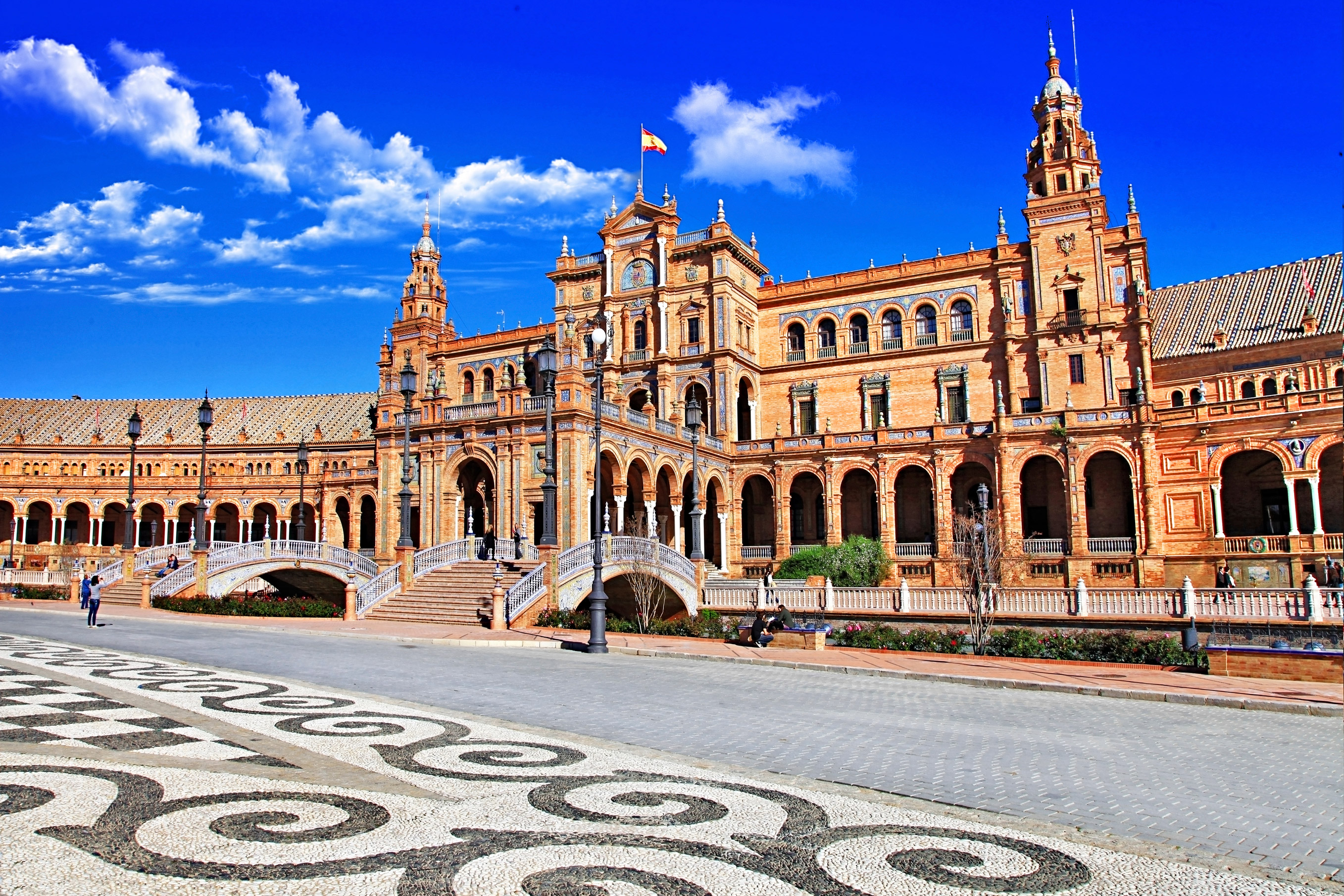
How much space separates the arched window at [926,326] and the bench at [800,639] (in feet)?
96.9

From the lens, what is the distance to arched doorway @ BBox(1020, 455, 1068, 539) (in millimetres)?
42250

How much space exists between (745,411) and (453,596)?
83.8 feet

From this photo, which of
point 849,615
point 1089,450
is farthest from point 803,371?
point 849,615

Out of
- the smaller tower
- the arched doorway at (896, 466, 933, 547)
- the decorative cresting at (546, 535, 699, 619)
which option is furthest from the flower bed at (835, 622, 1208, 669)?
the smaller tower

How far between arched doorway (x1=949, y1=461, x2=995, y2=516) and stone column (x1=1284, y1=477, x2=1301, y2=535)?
11572 millimetres

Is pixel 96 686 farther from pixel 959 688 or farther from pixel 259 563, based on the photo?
pixel 259 563

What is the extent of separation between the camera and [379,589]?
1179 inches

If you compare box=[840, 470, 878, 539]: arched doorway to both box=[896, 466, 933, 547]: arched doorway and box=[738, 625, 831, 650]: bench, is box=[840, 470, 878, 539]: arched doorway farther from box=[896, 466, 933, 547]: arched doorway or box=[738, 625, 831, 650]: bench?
box=[738, 625, 831, 650]: bench

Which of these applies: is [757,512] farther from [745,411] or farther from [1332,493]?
[1332,493]

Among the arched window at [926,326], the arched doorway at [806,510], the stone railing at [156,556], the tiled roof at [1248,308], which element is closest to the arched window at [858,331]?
the arched window at [926,326]

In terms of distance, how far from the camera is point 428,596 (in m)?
29.2

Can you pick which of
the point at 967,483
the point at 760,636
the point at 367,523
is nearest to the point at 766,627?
the point at 760,636

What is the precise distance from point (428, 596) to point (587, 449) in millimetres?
8272

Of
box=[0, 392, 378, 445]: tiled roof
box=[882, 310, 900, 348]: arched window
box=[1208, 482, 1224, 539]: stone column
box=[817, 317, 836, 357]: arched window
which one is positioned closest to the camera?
box=[1208, 482, 1224, 539]: stone column
